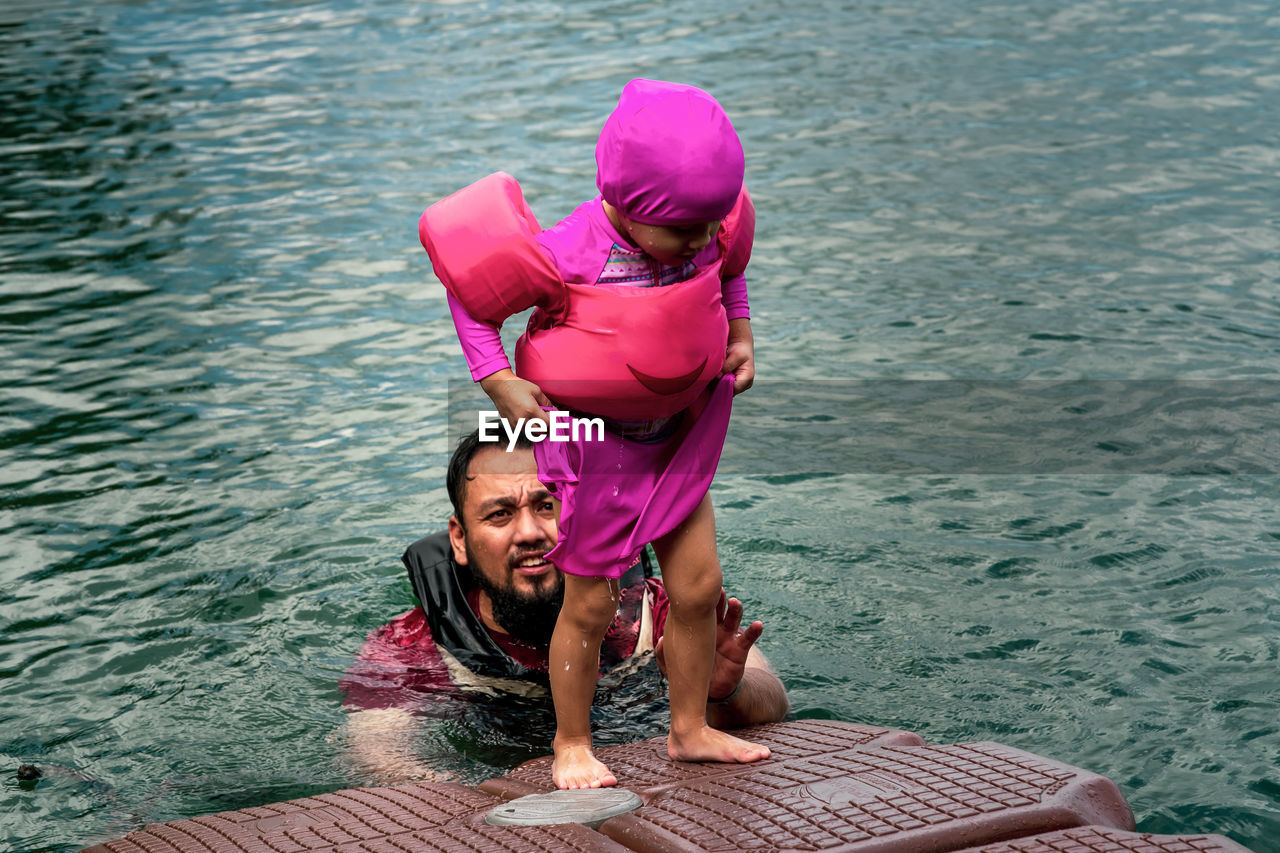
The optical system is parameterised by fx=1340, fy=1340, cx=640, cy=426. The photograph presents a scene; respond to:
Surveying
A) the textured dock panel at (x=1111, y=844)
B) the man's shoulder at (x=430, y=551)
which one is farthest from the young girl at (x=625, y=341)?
the man's shoulder at (x=430, y=551)

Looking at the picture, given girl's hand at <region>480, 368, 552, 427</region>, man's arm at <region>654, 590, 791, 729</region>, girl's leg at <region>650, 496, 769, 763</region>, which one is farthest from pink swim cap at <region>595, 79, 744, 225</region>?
man's arm at <region>654, 590, 791, 729</region>

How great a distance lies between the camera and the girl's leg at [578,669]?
132 inches

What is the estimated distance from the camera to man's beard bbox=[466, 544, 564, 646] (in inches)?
186

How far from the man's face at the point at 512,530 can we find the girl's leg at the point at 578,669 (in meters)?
1.23

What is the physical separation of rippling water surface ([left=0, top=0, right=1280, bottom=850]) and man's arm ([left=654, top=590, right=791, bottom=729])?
582 millimetres

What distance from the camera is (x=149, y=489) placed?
692 cm

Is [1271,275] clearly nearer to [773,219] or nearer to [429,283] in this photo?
[773,219]

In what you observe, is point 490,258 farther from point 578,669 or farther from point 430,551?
point 430,551

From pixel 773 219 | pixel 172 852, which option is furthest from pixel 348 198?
pixel 172 852

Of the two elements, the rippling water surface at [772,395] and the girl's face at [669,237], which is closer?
the girl's face at [669,237]

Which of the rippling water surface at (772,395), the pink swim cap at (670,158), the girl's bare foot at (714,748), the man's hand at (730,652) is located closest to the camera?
the pink swim cap at (670,158)

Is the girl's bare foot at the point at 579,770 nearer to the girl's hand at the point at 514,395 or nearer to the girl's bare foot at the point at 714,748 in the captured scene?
the girl's bare foot at the point at 714,748

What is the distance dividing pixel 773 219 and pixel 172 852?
855 centimetres

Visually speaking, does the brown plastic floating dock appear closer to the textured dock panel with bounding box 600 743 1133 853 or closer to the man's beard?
the textured dock panel with bounding box 600 743 1133 853
